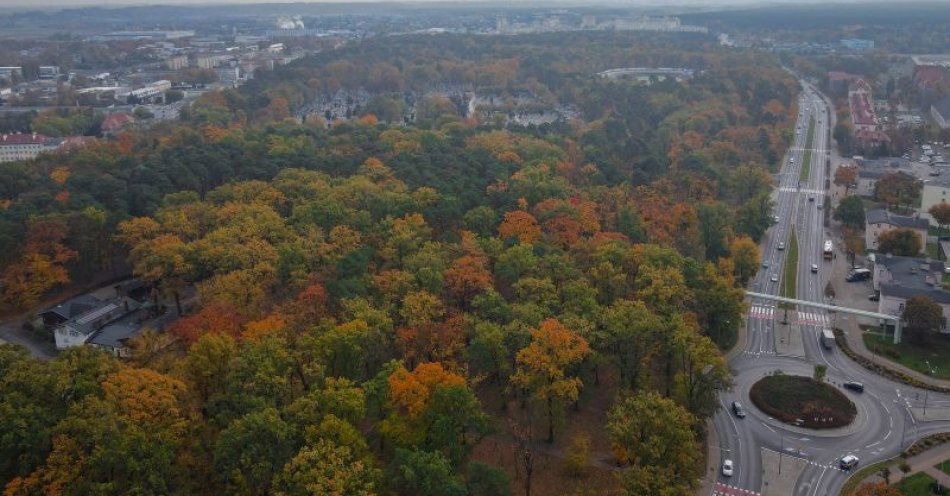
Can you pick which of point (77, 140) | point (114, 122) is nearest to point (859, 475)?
point (77, 140)

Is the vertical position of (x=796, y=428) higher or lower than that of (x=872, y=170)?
lower

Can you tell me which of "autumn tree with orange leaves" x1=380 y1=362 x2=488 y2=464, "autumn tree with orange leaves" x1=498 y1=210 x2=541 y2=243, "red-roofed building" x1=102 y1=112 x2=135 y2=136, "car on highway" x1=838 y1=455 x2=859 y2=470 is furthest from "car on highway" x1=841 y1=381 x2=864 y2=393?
"red-roofed building" x1=102 y1=112 x2=135 y2=136

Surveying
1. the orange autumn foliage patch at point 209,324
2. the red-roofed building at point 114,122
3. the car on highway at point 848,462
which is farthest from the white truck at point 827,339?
the red-roofed building at point 114,122

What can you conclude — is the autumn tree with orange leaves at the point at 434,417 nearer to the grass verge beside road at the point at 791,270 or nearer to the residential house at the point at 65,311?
the residential house at the point at 65,311

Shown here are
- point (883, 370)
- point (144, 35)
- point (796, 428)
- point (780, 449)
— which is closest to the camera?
point (780, 449)

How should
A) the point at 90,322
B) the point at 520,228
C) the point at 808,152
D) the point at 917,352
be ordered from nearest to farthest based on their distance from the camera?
the point at 90,322 → the point at 917,352 → the point at 520,228 → the point at 808,152

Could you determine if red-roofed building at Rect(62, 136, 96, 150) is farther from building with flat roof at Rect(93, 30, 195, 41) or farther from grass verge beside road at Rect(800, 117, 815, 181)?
building with flat roof at Rect(93, 30, 195, 41)

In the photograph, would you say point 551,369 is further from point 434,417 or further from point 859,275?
point 859,275
